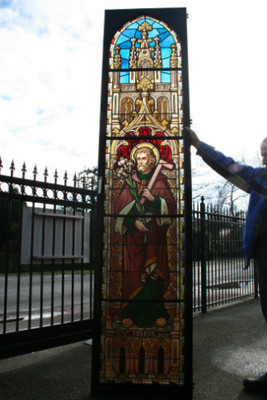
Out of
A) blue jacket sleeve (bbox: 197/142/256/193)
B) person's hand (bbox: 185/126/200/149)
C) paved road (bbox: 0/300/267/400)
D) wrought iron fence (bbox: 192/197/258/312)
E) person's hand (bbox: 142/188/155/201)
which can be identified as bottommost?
paved road (bbox: 0/300/267/400)

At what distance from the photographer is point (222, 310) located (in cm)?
695

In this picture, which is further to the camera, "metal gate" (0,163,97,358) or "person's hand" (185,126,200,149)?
"metal gate" (0,163,97,358)

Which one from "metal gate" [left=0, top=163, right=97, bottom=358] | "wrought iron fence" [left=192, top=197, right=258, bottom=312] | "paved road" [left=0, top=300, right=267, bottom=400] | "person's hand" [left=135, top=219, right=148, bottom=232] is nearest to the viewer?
"paved road" [left=0, top=300, right=267, bottom=400]

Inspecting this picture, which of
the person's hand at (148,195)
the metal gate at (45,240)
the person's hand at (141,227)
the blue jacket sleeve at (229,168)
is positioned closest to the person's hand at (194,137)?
the blue jacket sleeve at (229,168)

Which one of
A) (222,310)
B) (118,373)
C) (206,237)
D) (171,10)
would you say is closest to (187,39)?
(171,10)

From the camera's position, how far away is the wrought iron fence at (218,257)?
6840 millimetres

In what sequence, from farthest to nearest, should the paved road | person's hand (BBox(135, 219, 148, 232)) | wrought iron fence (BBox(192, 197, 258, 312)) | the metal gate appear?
wrought iron fence (BBox(192, 197, 258, 312)) → the metal gate → person's hand (BBox(135, 219, 148, 232)) → the paved road

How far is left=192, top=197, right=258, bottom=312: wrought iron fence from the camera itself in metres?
6.84

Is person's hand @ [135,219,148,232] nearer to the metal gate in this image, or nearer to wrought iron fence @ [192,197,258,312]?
the metal gate

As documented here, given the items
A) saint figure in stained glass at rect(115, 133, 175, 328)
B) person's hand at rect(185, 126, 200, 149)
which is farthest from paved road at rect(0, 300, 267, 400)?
person's hand at rect(185, 126, 200, 149)

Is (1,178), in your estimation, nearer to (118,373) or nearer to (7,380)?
(7,380)

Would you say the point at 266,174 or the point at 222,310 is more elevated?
the point at 266,174

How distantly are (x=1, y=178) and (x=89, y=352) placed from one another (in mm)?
2353

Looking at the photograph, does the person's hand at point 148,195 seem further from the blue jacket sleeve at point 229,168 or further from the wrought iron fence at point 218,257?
the wrought iron fence at point 218,257
